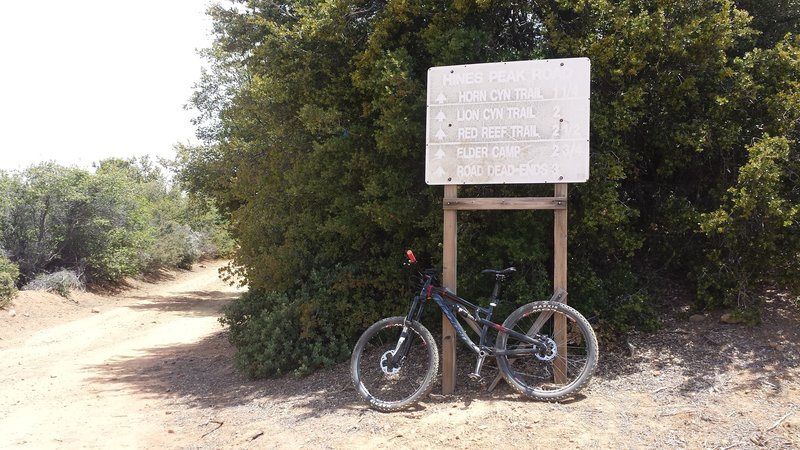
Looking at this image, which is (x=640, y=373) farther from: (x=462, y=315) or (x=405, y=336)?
(x=405, y=336)

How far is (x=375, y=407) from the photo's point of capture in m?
6.04

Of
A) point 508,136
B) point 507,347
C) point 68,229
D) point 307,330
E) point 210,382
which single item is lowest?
point 210,382

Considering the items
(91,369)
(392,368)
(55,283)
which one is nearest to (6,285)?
(55,283)

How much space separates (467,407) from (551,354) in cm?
89

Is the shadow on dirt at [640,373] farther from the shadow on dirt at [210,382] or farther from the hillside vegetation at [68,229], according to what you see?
the hillside vegetation at [68,229]

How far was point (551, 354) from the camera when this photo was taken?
592cm

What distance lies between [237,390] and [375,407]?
249cm

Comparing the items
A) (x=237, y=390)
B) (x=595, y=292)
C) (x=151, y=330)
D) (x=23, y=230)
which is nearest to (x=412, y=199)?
(x=595, y=292)

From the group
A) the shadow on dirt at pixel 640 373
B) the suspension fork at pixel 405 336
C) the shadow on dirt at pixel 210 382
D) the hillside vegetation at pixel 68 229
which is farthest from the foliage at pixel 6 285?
the suspension fork at pixel 405 336

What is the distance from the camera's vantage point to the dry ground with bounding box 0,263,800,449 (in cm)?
498

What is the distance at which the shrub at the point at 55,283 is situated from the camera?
58.3ft

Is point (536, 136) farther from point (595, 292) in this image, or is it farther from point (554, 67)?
point (595, 292)

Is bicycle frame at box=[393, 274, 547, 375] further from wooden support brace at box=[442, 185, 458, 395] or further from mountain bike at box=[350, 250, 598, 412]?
wooden support brace at box=[442, 185, 458, 395]

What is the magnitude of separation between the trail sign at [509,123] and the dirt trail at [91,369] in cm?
381
